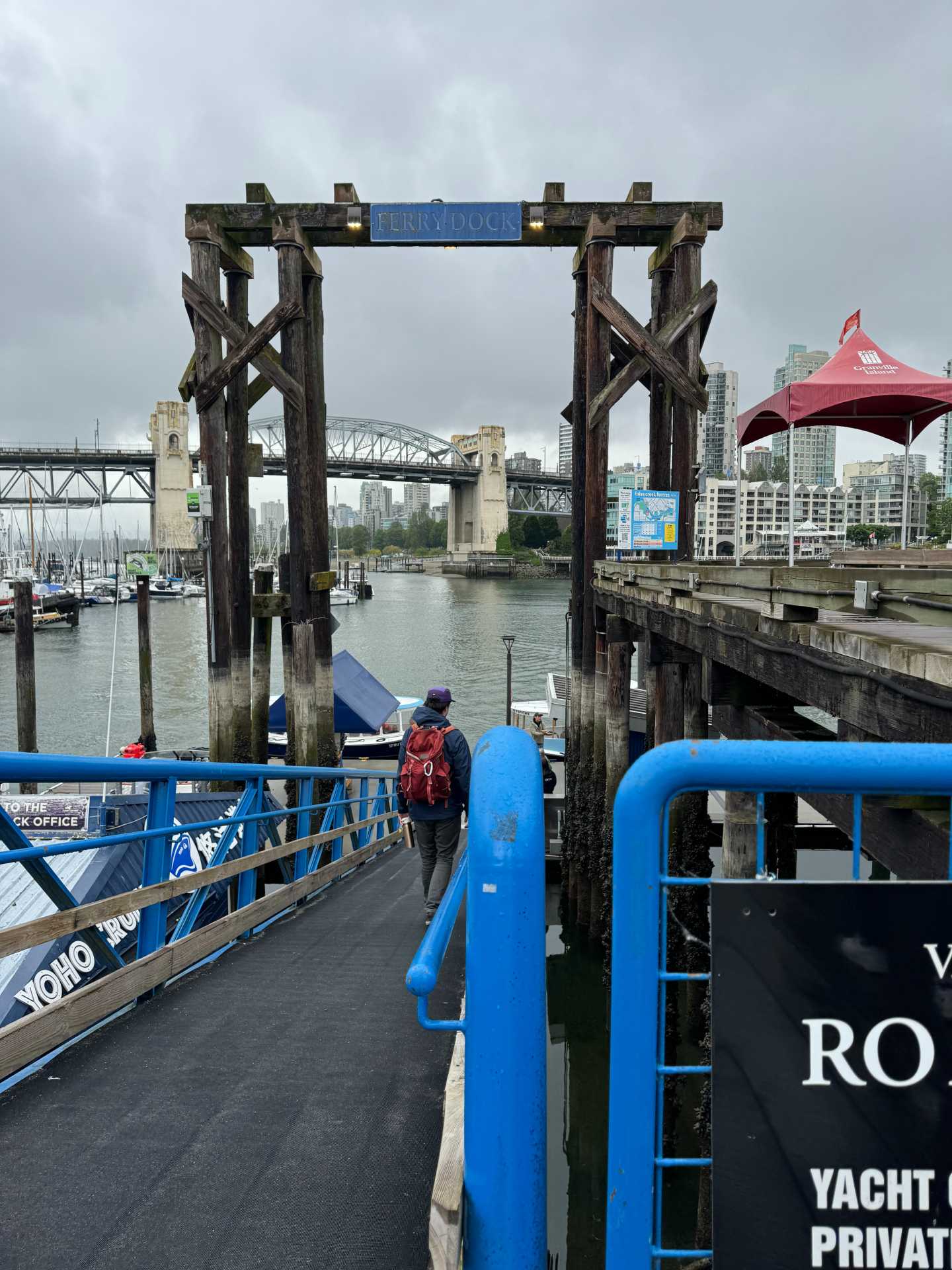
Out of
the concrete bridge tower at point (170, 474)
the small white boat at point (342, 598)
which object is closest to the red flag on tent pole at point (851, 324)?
the small white boat at point (342, 598)

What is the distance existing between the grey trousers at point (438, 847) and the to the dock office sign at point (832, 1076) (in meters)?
4.30

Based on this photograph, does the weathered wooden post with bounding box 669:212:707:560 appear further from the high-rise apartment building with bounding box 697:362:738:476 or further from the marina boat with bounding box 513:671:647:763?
the high-rise apartment building with bounding box 697:362:738:476

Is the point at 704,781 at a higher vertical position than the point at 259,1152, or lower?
higher

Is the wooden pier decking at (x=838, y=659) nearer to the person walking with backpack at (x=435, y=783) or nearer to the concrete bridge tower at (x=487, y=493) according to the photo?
the person walking with backpack at (x=435, y=783)

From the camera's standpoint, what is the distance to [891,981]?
1506 mm

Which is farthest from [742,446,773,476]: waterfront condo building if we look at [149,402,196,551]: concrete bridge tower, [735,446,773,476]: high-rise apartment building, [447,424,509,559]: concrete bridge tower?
[149,402,196,551]: concrete bridge tower

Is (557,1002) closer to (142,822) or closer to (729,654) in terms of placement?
(142,822)

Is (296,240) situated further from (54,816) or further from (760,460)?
(760,460)

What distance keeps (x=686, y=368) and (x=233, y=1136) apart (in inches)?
419

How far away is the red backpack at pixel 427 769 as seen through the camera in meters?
5.54

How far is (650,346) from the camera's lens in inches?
440

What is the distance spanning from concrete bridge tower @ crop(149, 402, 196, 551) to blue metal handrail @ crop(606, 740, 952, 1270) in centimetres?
11253

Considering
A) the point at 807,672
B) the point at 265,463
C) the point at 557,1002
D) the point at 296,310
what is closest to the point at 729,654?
the point at 807,672

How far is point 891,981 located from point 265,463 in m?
88.3
